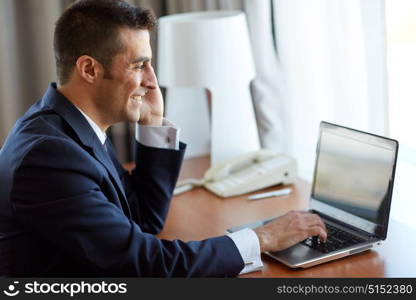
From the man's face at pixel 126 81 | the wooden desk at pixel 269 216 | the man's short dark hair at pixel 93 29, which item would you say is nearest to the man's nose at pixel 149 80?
the man's face at pixel 126 81

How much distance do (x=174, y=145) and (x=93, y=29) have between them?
59 centimetres

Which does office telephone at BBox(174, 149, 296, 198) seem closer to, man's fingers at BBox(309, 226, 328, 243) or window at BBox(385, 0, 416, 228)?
window at BBox(385, 0, 416, 228)

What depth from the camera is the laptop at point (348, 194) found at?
1.72m

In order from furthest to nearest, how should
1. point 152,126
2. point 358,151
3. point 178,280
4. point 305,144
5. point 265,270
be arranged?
1. point 305,144
2. point 152,126
3. point 358,151
4. point 265,270
5. point 178,280

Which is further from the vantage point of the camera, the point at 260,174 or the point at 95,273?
the point at 260,174

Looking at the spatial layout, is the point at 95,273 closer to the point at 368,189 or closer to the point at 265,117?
the point at 368,189

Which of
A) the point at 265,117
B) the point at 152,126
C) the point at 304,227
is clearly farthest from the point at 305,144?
the point at 304,227

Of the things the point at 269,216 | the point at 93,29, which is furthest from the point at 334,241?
the point at 93,29

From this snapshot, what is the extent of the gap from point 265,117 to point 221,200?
0.63 metres

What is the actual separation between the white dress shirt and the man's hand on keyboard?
3cm

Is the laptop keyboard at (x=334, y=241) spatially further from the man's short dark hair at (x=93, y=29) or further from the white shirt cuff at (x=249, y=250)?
the man's short dark hair at (x=93, y=29)

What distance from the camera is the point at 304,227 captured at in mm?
1757

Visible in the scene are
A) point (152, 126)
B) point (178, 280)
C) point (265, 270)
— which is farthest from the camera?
point (152, 126)

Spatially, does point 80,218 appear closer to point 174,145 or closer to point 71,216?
point 71,216
